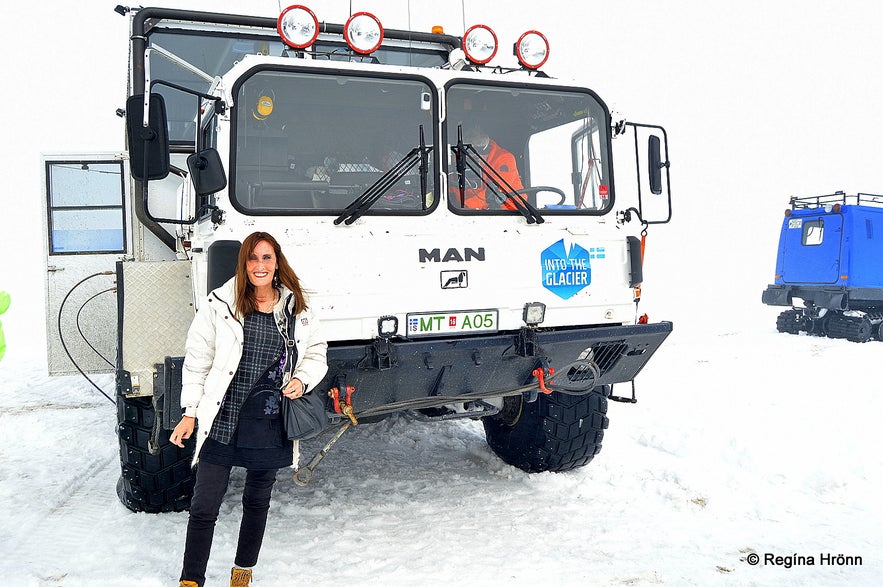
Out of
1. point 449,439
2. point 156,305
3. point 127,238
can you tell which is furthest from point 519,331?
point 127,238

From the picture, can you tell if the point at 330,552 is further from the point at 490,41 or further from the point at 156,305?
the point at 490,41

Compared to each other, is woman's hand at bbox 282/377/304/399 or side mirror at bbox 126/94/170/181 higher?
side mirror at bbox 126/94/170/181

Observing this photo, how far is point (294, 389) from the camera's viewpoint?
324 centimetres

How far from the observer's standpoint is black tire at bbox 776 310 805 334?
13.8 meters

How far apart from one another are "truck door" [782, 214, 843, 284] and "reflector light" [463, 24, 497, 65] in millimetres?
10991

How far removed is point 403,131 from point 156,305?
1666 mm

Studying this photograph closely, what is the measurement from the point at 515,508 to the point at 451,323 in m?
1.36

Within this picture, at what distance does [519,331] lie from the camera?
165 inches

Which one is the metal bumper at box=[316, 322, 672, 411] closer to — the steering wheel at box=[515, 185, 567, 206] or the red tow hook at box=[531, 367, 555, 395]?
the red tow hook at box=[531, 367, 555, 395]

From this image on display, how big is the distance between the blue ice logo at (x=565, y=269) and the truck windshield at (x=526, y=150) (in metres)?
0.27

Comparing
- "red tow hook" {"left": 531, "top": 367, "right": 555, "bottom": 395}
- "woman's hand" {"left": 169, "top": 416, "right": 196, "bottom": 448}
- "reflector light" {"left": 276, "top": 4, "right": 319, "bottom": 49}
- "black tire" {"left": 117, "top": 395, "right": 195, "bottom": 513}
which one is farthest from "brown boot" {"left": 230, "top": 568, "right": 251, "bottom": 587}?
"reflector light" {"left": 276, "top": 4, "right": 319, "bottom": 49}

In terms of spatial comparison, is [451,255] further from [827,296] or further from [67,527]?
[827,296]

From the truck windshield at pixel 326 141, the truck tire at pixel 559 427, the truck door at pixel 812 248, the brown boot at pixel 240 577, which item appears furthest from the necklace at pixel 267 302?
the truck door at pixel 812 248

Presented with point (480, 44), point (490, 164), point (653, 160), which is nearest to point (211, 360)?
point (490, 164)
